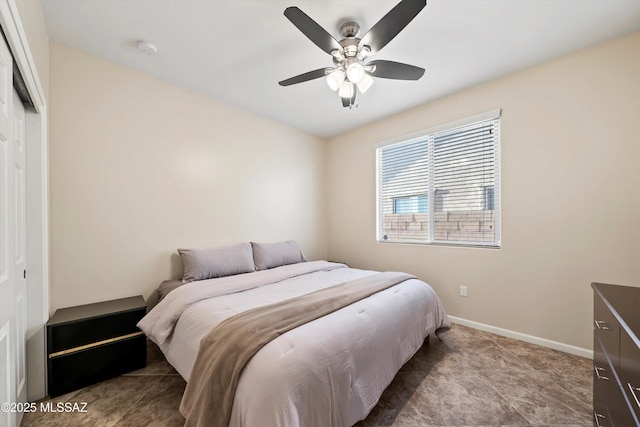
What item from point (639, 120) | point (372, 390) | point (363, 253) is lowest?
point (372, 390)

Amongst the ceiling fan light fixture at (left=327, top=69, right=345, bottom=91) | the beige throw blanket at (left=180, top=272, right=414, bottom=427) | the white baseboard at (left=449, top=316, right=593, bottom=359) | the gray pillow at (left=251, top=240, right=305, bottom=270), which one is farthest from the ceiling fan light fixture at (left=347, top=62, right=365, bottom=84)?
the white baseboard at (left=449, top=316, right=593, bottom=359)

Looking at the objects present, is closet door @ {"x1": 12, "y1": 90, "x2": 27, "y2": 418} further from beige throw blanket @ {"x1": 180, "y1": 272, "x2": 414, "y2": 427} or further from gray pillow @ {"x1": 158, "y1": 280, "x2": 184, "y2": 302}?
beige throw blanket @ {"x1": 180, "y1": 272, "x2": 414, "y2": 427}

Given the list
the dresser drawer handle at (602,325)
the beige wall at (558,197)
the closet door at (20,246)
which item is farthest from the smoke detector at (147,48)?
the dresser drawer handle at (602,325)

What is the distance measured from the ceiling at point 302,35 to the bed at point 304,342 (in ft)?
6.38

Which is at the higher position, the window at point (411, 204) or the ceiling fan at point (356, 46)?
the ceiling fan at point (356, 46)

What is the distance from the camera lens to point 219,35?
2086 millimetres

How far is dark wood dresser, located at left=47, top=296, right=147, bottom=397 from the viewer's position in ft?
6.01

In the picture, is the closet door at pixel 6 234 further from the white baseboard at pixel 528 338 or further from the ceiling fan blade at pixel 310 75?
the white baseboard at pixel 528 338

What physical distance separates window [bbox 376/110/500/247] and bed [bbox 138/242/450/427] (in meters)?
1.06

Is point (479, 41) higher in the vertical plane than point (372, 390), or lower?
higher

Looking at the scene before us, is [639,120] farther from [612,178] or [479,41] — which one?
[479,41]

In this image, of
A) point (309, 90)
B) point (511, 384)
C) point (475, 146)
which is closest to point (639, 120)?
point (475, 146)

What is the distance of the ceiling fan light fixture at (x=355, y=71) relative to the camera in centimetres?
189

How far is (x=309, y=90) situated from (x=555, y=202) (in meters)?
2.71
